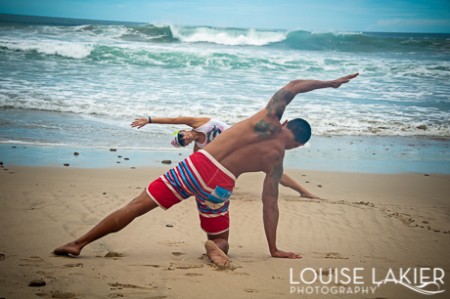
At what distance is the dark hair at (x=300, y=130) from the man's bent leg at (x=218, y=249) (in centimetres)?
105

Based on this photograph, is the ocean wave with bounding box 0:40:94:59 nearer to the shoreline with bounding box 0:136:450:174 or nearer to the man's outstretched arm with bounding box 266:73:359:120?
the shoreline with bounding box 0:136:450:174

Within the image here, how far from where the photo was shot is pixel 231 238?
6164mm

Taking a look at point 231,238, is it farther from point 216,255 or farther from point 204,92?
point 204,92

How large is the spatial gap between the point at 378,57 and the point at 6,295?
3032cm

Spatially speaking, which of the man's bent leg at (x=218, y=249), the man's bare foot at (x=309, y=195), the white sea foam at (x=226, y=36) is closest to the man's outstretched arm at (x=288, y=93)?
the man's bent leg at (x=218, y=249)

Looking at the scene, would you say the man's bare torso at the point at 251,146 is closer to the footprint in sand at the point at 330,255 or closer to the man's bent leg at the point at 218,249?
the man's bent leg at the point at 218,249

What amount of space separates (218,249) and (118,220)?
846mm

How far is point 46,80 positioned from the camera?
19203 mm

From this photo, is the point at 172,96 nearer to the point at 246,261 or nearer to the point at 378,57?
the point at 246,261

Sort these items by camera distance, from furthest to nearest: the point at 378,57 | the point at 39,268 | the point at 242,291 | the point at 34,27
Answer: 1. the point at 34,27
2. the point at 378,57
3. the point at 39,268
4. the point at 242,291

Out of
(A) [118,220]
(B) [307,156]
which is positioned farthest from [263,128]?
(B) [307,156]

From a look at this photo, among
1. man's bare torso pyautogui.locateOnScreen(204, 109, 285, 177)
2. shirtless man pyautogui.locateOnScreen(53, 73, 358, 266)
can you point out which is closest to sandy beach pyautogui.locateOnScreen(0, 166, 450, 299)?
shirtless man pyautogui.locateOnScreen(53, 73, 358, 266)

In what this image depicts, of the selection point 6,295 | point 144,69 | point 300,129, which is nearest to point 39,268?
point 6,295

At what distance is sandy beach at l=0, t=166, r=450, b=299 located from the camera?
428 cm
